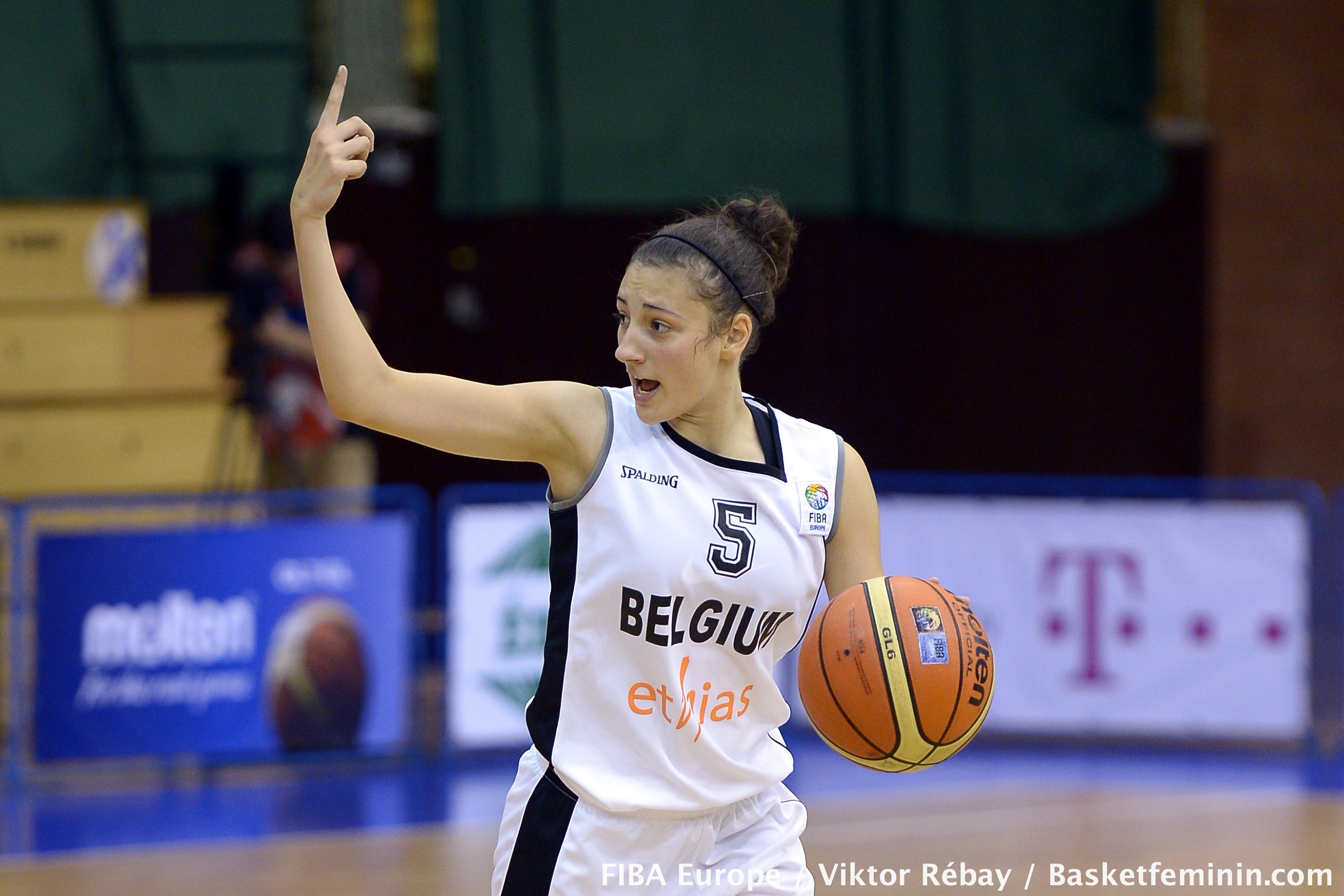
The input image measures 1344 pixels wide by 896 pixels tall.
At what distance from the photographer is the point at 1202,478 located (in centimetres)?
1304

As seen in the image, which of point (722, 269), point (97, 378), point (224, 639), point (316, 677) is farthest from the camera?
point (97, 378)

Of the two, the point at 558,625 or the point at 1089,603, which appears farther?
the point at 1089,603

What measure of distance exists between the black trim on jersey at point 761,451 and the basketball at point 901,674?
29 cm

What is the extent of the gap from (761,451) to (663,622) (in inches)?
16.8

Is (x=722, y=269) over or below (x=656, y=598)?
over

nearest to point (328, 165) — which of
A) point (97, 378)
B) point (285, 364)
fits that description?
point (285, 364)

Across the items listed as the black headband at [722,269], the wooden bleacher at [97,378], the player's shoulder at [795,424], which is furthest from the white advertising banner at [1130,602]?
the black headband at [722,269]

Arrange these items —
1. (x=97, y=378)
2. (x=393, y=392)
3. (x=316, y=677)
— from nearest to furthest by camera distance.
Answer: (x=393, y=392), (x=316, y=677), (x=97, y=378)

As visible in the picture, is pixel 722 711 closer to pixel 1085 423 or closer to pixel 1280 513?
pixel 1280 513

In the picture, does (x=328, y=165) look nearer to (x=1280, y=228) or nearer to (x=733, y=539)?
(x=733, y=539)

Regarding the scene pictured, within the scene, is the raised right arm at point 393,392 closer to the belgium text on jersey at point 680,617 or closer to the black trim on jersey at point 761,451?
the black trim on jersey at point 761,451

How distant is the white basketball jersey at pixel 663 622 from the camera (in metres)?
2.99

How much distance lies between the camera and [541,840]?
3018 mm

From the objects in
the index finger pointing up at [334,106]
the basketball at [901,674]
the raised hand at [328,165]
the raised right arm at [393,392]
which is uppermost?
the index finger pointing up at [334,106]
